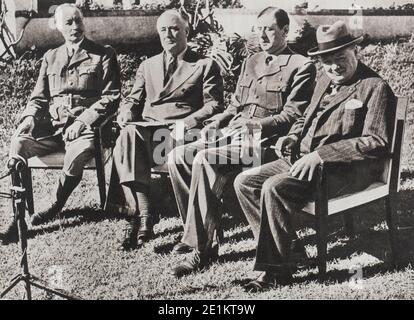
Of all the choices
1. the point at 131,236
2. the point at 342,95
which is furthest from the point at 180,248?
the point at 342,95

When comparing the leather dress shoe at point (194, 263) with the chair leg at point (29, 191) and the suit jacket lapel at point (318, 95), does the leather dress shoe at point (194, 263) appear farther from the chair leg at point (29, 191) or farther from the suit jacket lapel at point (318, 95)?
the chair leg at point (29, 191)

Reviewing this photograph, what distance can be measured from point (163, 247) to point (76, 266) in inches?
24.4

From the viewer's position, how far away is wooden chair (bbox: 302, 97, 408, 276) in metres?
3.68

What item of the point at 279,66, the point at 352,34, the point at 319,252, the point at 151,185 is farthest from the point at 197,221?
the point at 352,34

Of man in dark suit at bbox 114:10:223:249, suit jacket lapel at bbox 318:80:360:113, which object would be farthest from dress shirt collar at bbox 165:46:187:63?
suit jacket lapel at bbox 318:80:360:113

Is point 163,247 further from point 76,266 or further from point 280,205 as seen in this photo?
point 280,205

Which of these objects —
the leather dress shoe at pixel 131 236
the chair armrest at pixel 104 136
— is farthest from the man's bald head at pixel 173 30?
the leather dress shoe at pixel 131 236

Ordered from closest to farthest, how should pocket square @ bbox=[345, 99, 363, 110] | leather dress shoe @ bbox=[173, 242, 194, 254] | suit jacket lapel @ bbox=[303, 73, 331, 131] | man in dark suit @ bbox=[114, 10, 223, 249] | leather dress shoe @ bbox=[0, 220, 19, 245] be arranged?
1. pocket square @ bbox=[345, 99, 363, 110]
2. suit jacket lapel @ bbox=[303, 73, 331, 131]
3. leather dress shoe @ bbox=[173, 242, 194, 254]
4. man in dark suit @ bbox=[114, 10, 223, 249]
5. leather dress shoe @ bbox=[0, 220, 19, 245]

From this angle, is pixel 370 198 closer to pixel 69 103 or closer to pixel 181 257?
→ pixel 181 257

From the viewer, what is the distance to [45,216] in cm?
444

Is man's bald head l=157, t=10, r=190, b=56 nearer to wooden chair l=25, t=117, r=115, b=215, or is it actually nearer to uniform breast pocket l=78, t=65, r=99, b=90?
uniform breast pocket l=78, t=65, r=99, b=90

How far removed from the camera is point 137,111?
4430 mm

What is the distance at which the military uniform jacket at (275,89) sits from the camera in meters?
4.03
